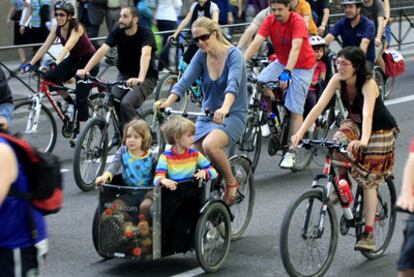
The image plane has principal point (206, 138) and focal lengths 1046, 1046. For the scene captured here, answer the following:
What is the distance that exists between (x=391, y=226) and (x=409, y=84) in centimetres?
948

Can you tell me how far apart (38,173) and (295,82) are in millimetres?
6164

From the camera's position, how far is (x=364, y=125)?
23.5ft

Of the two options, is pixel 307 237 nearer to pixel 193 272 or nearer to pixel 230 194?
pixel 193 272

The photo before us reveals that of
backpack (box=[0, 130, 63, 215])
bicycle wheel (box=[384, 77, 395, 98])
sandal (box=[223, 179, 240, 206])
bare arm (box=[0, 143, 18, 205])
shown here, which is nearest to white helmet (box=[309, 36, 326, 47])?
bicycle wheel (box=[384, 77, 395, 98])

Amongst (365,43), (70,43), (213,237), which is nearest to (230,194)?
(213,237)

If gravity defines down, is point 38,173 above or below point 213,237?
above

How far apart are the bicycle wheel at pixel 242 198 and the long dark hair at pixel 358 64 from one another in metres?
1.31

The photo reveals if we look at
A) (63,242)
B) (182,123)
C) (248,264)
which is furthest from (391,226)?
(63,242)

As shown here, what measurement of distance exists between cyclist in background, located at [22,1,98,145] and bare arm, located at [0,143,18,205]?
6542 millimetres

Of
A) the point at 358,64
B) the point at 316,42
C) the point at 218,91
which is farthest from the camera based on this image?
the point at 316,42

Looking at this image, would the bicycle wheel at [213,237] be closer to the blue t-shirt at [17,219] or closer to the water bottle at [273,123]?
the blue t-shirt at [17,219]

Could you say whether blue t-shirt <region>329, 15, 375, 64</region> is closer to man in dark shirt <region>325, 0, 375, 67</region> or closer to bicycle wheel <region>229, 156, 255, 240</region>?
man in dark shirt <region>325, 0, 375, 67</region>

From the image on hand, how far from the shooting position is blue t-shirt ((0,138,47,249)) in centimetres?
473

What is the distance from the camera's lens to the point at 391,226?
25.8ft
